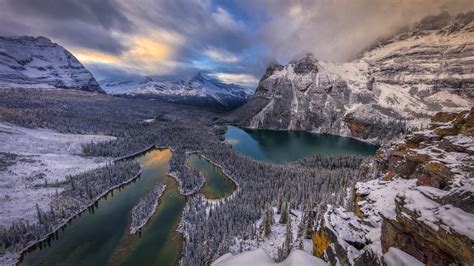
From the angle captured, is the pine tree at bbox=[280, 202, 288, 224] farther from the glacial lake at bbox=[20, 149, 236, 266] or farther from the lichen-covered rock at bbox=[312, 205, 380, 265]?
the lichen-covered rock at bbox=[312, 205, 380, 265]

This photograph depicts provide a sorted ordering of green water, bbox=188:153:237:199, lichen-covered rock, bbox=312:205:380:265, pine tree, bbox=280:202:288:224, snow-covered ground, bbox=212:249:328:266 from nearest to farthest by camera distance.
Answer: snow-covered ground, bbox=212:249:328:266 < lichen-covered rock, bbox=312:205:380:265 < pine tree, bbox=280:202:288:224 < green water, bbox=188:153:237:199

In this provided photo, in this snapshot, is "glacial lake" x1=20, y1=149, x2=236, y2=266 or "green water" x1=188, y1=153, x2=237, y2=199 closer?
"glacial lake" x1=20, y1=149, x2=236, y2=266

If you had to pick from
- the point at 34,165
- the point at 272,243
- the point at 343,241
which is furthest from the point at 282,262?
the point at 34,165

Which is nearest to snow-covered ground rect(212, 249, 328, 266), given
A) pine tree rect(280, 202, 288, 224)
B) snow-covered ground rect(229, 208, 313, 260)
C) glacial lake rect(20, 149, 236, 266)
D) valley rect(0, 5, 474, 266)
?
valley rect(0, 5, 474, 266)

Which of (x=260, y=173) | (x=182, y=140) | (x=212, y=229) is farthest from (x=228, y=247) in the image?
(x=182, y=140)

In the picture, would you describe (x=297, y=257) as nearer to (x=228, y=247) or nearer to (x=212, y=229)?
(x=228, y=247)

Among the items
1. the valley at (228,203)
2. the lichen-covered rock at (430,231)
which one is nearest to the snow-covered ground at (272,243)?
the valley at (228,203)

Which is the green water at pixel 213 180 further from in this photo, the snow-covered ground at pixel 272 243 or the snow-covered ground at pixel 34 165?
the snow-covered ground at pixel 34 165
